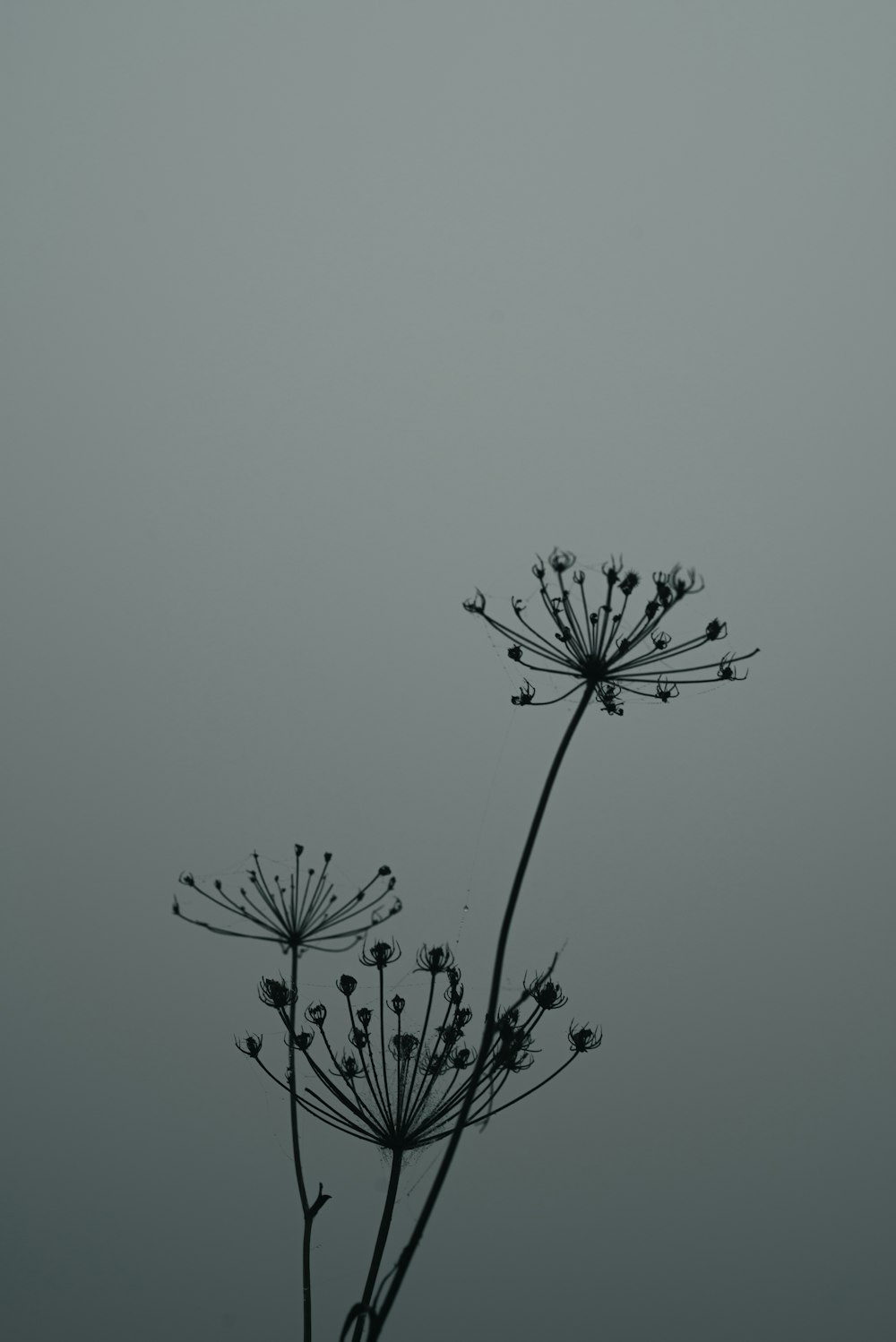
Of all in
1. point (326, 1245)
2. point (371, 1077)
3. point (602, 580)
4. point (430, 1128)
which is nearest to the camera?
point (430, 1128)

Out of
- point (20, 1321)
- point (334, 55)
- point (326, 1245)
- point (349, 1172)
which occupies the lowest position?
point (20, 1321)

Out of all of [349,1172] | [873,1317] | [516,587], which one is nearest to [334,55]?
[516,587]

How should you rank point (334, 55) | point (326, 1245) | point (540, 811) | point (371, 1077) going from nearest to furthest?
point (540, 811), point (371, 1077), point (326, 1245), point (334, 55)

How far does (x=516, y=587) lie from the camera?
9.62 feet

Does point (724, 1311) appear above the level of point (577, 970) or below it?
below

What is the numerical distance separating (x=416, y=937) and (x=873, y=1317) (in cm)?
167

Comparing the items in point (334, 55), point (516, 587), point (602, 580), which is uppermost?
point (334, 55)

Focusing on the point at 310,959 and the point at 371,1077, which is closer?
the point at 371,1077

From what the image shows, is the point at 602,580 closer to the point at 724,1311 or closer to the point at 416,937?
the point at 416,937

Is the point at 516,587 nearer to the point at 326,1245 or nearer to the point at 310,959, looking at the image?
the point at 310,959

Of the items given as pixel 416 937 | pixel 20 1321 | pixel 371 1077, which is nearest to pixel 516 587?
pixel 416 937

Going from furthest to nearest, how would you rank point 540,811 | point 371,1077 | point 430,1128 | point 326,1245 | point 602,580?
point 326,1245 < point 602,580 < point 371,1077 < point 430,1128 < point 540,811

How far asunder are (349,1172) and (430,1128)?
1.76 metres

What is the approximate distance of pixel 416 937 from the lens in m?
2.88
